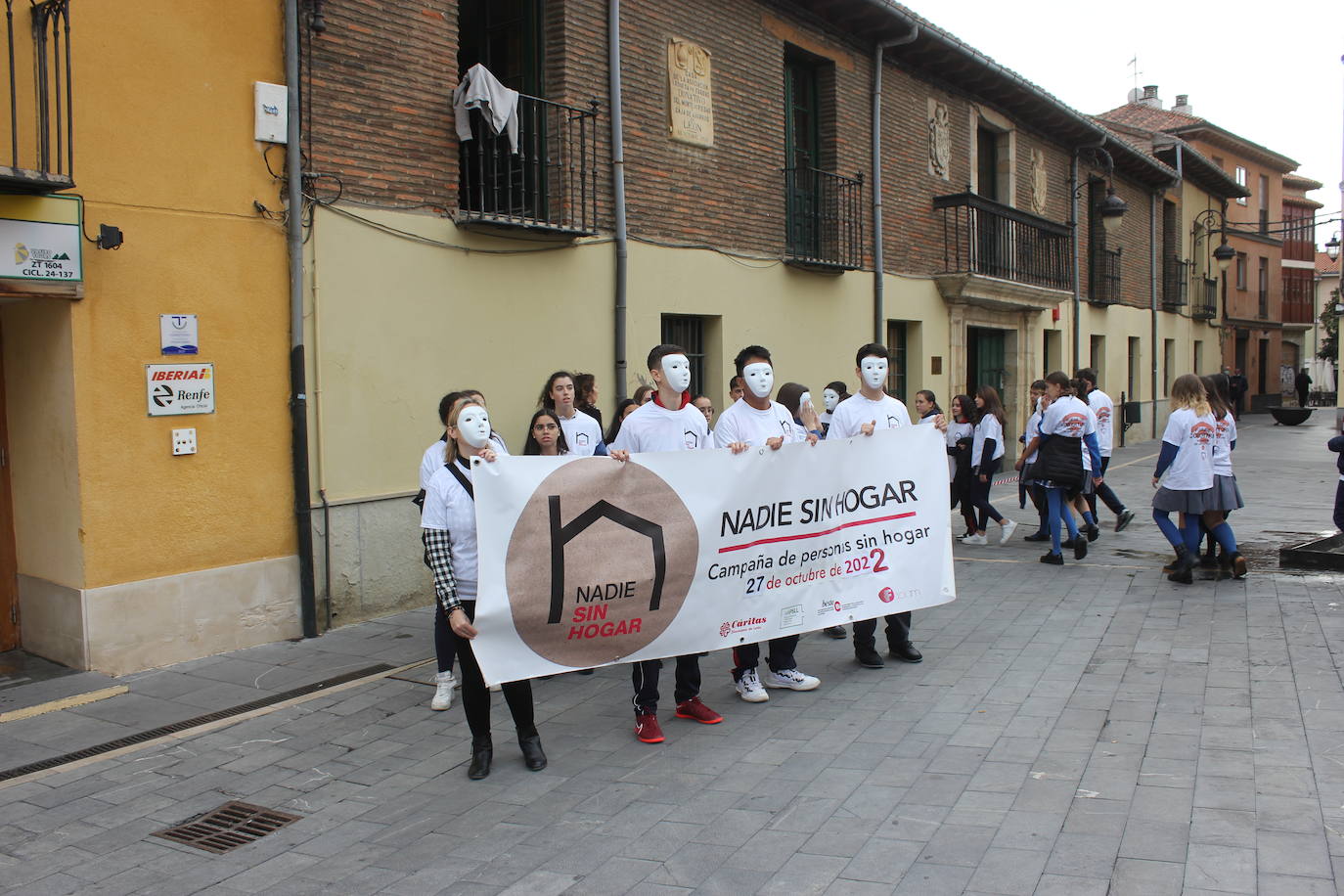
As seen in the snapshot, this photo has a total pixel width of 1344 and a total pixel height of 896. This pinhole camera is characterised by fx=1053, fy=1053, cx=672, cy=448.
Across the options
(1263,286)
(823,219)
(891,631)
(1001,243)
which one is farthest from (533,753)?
(1263,286)

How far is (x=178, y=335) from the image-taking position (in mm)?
6613

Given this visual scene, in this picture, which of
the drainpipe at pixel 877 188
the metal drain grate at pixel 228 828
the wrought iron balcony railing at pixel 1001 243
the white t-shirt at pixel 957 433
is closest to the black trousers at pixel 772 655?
the metal drain grate at pixel 228 828

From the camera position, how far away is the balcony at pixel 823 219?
12.8 meters

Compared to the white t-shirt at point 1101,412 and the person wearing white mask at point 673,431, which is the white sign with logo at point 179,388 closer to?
the person wearing white mask at point 673,431

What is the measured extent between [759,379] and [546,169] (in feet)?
14.4

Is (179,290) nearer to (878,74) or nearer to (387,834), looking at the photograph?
(387,834)

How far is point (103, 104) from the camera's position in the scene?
246 inches

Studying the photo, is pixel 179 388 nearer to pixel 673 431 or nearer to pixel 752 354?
pixel 673 431

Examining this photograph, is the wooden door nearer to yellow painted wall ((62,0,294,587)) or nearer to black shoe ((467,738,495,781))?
yellow painted wall ((62,0,294,587))

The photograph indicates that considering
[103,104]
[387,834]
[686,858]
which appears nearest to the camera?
[686,858]

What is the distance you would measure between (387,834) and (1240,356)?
43.1 metres

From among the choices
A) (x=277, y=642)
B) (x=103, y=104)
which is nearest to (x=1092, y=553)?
(x=277, y=642)

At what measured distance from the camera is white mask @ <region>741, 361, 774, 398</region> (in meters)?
5.70

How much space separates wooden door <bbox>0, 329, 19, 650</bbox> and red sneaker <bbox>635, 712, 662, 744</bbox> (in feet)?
14.8
